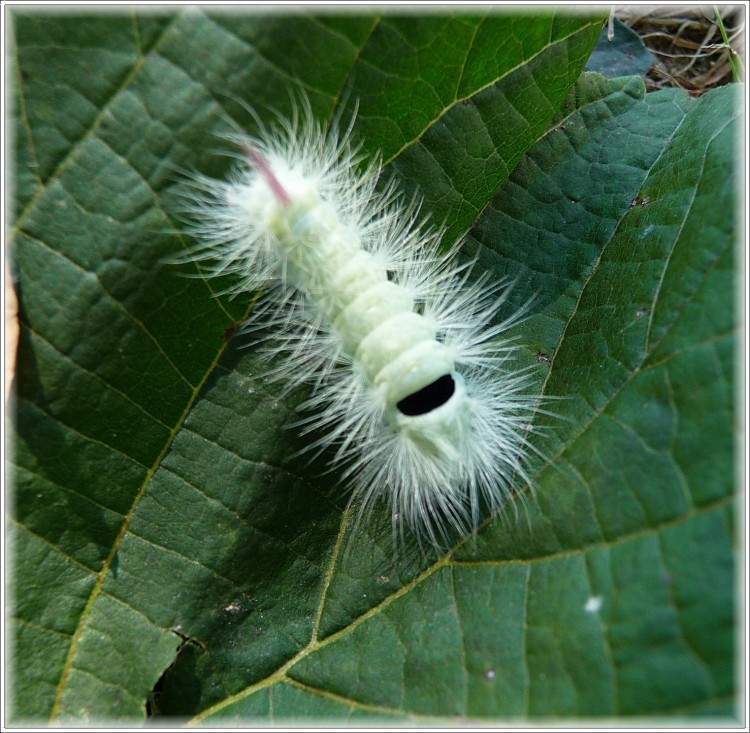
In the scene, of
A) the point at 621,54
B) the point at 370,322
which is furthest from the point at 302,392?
the point at 621,54

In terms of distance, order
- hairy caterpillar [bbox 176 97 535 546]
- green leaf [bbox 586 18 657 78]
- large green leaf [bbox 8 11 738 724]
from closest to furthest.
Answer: large green leaf [bbox 8 11 738 724], hairy caterpillar [bbox 176 97 535 546], green leaf [bbox 586 18 657 78]

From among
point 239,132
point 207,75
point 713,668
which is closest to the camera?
point 713,668

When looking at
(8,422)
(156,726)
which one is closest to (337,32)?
(8,422)

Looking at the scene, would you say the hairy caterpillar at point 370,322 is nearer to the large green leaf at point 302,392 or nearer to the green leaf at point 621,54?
the large green leaf at point 302,392

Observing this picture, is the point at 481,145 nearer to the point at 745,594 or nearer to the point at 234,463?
the point at 234,463

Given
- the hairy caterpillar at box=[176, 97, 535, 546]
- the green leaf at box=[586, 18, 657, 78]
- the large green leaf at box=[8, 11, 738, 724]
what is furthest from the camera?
the green leaf at box=[586, 18, 657, 78]

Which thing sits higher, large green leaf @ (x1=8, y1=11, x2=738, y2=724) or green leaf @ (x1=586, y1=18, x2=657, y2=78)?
green leaf @ (x1=586, y1=18, x2=657, y2=78)

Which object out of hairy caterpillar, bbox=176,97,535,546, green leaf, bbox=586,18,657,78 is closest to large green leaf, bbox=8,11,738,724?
hairy caterpillar, bbox=176,97,535,546

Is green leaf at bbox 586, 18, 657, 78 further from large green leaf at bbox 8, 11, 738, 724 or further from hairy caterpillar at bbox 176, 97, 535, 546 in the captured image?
hairy caterpillar at bbox 176, 97, 535, 546
